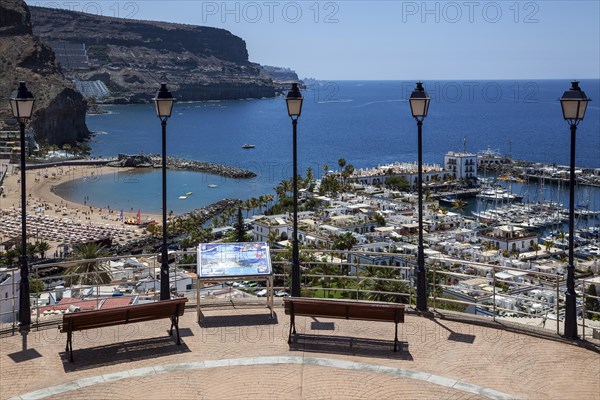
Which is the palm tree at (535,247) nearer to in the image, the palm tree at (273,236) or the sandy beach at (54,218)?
the palm tree at (273,236)

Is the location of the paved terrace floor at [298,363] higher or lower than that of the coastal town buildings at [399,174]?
higher

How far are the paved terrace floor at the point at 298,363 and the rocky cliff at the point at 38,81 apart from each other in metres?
95.2

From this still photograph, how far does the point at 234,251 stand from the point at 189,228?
42086mm

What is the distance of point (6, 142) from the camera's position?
286 feet

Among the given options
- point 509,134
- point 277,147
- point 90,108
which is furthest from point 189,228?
point 90,108

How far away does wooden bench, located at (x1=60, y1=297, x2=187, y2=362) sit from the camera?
7758 mm

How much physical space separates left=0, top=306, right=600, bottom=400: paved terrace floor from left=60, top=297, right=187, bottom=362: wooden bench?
0.35 metres

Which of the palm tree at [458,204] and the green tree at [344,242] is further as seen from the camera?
the palm tree at [458,204]

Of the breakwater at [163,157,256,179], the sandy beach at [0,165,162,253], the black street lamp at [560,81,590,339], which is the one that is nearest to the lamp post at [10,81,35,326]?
the black street lamp at [560,81,590,339]

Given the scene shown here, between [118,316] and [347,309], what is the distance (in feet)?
8.68

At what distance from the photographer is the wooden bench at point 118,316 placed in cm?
776

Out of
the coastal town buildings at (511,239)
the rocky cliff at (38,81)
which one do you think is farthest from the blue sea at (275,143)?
the coastal town buildings at (511,239)

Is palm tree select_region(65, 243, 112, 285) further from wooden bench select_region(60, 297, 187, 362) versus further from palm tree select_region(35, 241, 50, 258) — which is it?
wooden bench select_region(60, 297, 187, 362)

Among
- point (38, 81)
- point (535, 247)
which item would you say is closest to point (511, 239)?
point (535, 247)
